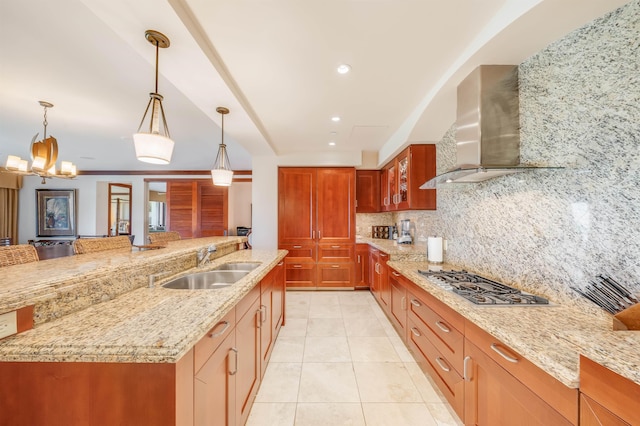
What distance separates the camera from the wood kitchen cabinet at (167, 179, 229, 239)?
6.51 meters

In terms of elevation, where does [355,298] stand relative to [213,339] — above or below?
below

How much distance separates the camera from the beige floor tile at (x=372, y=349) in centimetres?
227

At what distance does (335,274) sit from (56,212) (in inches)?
300

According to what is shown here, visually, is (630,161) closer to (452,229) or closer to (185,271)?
(452,229)

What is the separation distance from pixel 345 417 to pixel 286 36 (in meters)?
2.57

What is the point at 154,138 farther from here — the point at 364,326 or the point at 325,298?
the point at 325,298

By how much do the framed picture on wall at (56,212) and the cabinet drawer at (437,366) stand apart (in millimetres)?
8455

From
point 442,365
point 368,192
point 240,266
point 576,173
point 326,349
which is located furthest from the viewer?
point 368,192

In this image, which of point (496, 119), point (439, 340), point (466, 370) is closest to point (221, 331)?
point (466, 370)

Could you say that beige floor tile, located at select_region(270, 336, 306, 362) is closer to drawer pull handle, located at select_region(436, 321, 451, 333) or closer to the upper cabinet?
drawer pull handle, located at select_region(436, 321, 451, 333)

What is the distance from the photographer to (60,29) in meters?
1.61

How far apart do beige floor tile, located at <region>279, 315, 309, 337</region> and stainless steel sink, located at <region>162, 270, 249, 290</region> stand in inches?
44.0

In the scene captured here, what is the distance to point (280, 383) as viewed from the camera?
1931mm

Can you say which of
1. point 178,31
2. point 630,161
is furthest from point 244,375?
point 630,161
